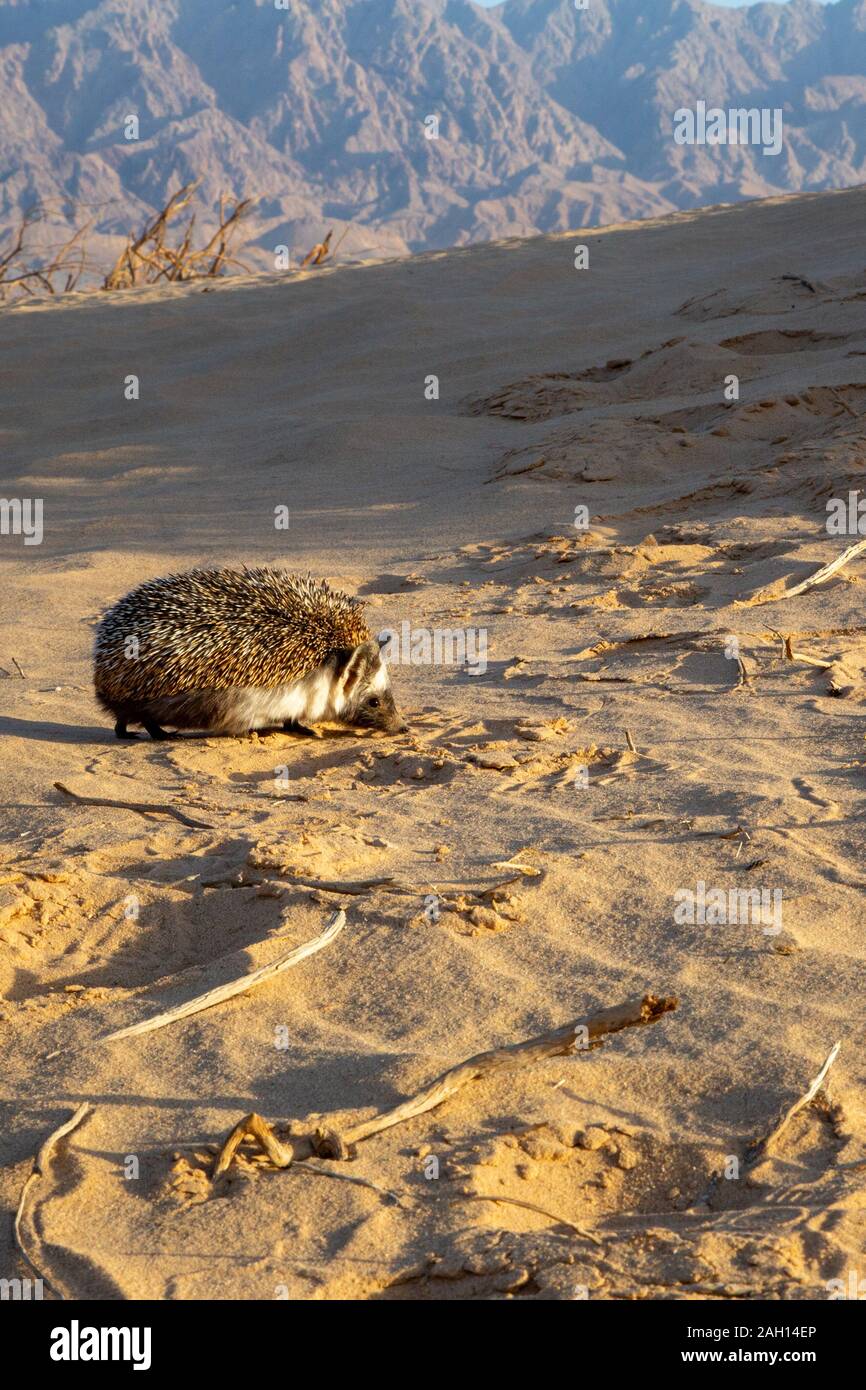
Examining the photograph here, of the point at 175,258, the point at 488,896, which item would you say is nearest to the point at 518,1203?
the point at 488,896

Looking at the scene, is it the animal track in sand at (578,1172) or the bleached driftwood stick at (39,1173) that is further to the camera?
the animal track in sand at (578,1172)

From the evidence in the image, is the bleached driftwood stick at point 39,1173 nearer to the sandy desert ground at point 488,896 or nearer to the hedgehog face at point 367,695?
the sandy desert ground at point 488,896

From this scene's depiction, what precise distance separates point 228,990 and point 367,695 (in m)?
2.91

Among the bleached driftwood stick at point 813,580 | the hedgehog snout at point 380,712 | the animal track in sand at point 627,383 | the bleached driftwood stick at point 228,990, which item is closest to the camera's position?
the bleached driftwood stick at point 228,990

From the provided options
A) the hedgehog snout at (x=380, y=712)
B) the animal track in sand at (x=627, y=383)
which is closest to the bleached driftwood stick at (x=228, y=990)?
the hedgehog snout at (x=380, y=712)

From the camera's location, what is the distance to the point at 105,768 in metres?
6.34

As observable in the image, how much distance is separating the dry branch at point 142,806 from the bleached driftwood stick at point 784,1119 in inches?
107

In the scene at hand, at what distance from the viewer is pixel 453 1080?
3.57 m

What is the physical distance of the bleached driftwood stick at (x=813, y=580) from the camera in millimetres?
8328

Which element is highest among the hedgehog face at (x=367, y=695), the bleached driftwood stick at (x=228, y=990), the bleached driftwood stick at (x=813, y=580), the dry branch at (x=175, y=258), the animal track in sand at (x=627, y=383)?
the dry branch at (x=175, y=258)

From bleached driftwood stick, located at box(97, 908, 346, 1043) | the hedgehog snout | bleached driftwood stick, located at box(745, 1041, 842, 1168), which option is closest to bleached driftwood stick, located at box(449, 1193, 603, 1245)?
bleached driftwood stick, located at box(745, 1041, 842, 1168)
